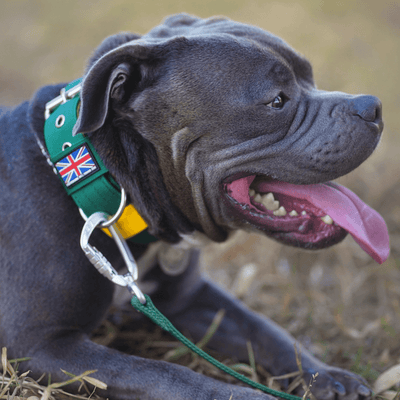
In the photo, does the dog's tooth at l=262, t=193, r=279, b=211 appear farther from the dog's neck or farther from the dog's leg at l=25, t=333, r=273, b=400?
the dog's leg at l=25, t=333, r=273, b=400

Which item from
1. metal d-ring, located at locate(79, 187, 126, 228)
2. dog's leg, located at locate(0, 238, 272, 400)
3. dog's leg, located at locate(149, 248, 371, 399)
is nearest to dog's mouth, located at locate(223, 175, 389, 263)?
metal d-ring, located at locate(79, 187, 126, 228)

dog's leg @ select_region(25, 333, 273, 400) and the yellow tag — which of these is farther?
the yellow tag

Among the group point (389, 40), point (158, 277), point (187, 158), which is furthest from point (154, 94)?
point (389, 40)

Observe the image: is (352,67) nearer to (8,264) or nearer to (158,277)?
(158,277)

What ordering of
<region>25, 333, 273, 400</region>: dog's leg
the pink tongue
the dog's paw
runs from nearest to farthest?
<region>25, 333, 273, 400</region>: dog's leg, the pink tongue, the dog's paw

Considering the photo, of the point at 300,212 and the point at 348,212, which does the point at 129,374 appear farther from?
the point at 348,212

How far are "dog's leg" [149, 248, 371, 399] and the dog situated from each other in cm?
3

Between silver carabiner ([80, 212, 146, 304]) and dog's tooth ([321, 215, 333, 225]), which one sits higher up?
silver carabiner ([80, 212, 146, 304])

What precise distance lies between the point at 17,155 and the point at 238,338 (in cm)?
180

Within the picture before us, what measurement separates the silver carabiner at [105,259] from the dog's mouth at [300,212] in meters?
0.62

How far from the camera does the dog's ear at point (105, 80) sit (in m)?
2.25

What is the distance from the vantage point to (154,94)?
7.97 feet

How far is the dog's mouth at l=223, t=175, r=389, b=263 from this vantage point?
2582 mm

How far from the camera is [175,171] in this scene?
2.54m
